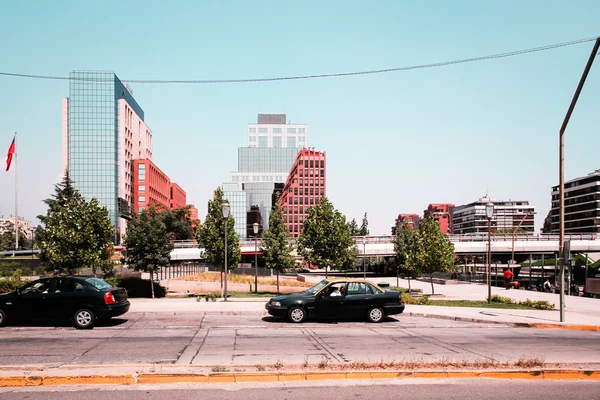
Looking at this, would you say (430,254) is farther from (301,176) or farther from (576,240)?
(301,176)

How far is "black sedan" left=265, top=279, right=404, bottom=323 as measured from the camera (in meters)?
17.2

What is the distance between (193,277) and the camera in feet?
178

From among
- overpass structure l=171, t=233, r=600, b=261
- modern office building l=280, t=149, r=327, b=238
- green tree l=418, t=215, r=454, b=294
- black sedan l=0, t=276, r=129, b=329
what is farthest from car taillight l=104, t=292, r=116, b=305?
modern office building l=280, t=149, r=327, b=238

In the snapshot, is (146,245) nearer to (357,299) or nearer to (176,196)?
(357,299)

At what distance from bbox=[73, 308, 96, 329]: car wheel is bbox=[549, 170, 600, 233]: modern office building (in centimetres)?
14541

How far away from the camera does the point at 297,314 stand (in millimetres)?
17234

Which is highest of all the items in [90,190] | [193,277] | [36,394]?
[90,190]

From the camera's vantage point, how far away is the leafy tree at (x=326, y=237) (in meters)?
39.8

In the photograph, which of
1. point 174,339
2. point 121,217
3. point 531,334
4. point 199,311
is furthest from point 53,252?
point 121,217

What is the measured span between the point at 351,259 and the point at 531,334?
25592mm

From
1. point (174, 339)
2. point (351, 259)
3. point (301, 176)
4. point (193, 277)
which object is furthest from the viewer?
point (301, 176)

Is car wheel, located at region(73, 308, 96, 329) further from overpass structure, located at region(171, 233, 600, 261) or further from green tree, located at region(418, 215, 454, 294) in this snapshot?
overpass structure, located at region(171, 233, 600, 261)

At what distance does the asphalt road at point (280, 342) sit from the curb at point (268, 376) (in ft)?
3.54

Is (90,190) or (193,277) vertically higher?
(90,190)
